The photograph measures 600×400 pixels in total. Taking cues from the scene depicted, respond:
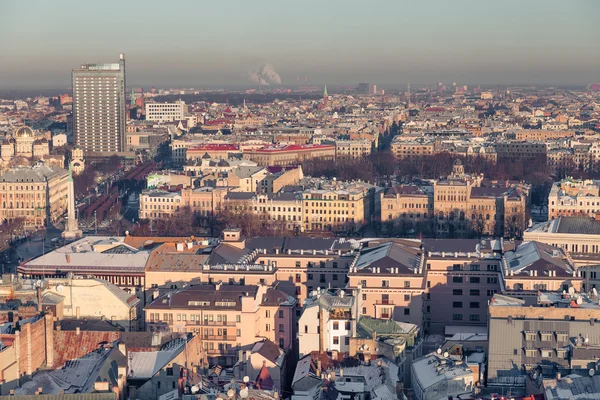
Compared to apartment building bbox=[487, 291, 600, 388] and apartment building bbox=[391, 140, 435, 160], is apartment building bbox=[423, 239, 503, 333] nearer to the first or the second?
apartment building bbox=[487, 291, 600, 388]

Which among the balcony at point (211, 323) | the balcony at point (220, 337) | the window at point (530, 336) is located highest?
the window at point (530, 336)

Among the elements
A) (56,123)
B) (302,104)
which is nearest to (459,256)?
(56,123)

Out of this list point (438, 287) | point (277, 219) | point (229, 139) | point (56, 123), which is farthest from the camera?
point (56, 123)

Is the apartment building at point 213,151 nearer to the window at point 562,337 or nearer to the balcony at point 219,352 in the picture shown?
the balcony at point 219,352

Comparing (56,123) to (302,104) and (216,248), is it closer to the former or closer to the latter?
(302,104)

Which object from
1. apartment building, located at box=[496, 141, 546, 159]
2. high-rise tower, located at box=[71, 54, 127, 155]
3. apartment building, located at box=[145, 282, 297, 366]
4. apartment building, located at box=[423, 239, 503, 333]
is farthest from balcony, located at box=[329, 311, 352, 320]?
high-rise tower, located at box=[71, 54, 127, 155]

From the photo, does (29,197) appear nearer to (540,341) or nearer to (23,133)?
(23,133)

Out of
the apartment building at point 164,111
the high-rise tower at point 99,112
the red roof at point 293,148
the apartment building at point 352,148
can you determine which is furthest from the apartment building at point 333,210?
the apartment building at point 164,111
